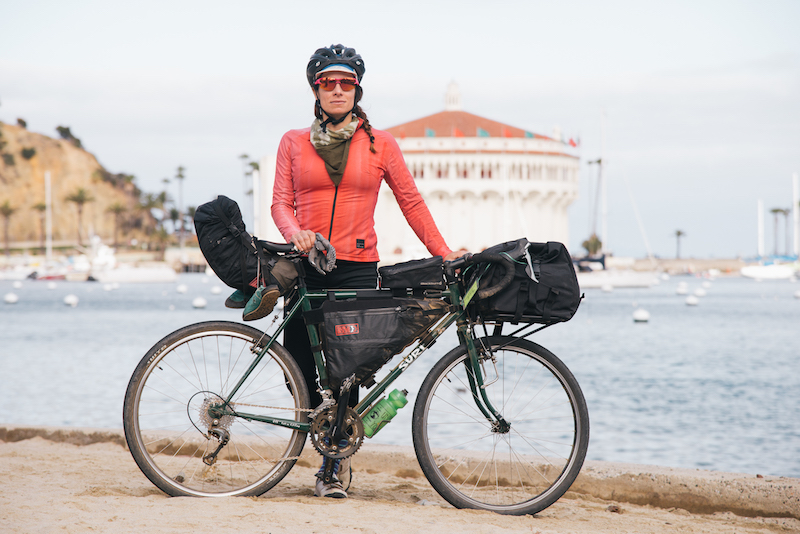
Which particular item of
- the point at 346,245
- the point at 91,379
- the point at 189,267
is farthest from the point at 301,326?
the point at 189,267

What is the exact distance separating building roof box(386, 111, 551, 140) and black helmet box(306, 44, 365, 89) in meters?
92.3

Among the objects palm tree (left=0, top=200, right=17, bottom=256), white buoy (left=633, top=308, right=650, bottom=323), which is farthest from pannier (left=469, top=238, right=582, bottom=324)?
palm tree (left=0, top=200, right=17, bottom=256)

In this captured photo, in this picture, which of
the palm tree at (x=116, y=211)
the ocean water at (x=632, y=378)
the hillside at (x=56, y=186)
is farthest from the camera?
the palm tree at (x=116, y=211)

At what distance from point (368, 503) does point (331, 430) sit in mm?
378

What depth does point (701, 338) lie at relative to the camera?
31688mm

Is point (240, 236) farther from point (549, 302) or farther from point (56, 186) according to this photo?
point (56, 186)

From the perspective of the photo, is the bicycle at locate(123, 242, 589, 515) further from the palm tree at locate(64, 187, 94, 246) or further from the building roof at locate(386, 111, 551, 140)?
the palm tree at locate(64, 187, 94, 246)

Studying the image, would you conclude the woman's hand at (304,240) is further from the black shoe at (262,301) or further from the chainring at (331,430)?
the chainring at (331,430)

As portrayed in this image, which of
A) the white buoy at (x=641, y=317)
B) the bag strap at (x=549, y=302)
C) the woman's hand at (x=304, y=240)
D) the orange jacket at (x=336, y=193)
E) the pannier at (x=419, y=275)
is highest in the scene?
the orange jacket at (x=336, y=193)

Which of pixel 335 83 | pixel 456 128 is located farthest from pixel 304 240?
pixel 456 128

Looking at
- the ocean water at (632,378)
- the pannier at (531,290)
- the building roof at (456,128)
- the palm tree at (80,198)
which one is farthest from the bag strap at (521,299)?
the palm tree at (80,198)

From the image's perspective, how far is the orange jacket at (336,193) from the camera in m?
3.75

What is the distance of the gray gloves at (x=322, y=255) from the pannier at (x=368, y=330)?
0.19 m

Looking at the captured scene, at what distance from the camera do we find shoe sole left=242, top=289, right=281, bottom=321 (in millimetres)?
3430
